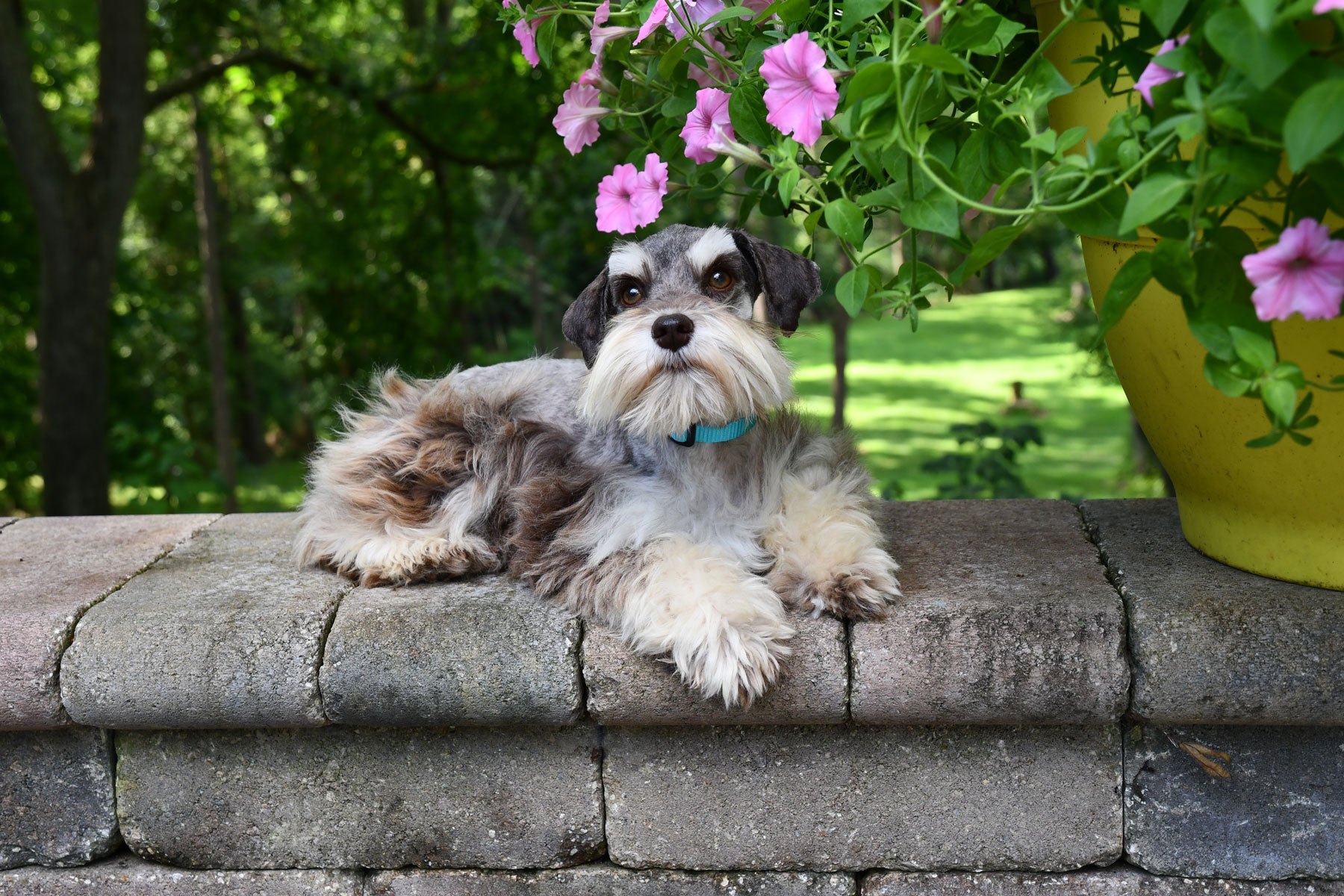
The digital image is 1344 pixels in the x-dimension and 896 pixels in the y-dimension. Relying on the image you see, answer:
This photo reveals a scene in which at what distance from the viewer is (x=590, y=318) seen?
8.67 ft

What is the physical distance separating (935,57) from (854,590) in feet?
3.48

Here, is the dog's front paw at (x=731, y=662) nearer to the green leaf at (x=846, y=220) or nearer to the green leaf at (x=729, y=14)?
the green leaf at (x=846, y=220)

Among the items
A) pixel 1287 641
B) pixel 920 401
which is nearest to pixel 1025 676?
pixel 1287 641

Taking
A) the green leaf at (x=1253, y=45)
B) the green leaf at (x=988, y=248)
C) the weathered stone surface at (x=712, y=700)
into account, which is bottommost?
the weathered stone surface at (x=712, y=700)

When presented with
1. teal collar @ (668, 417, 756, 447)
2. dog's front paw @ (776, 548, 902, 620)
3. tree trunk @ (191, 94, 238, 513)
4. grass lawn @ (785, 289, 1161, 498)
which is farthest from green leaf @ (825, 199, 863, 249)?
tree trunk @ (191, 94, 238, 513)

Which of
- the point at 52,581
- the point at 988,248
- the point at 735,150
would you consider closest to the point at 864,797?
the point at 988,248

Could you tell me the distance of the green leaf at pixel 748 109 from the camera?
2215 millimetres

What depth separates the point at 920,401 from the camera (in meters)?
14.6

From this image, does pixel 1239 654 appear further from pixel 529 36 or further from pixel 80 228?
pixel 80 228

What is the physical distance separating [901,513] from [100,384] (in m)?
5.82

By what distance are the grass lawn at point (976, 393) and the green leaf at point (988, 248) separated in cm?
517

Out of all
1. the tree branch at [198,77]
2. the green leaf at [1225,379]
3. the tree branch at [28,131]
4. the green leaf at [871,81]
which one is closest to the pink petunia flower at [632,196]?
the green leaf at [871,81]

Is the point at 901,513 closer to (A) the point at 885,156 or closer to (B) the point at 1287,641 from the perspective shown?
(B) the point at 1287,641

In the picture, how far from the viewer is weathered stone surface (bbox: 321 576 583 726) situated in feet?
7.56
